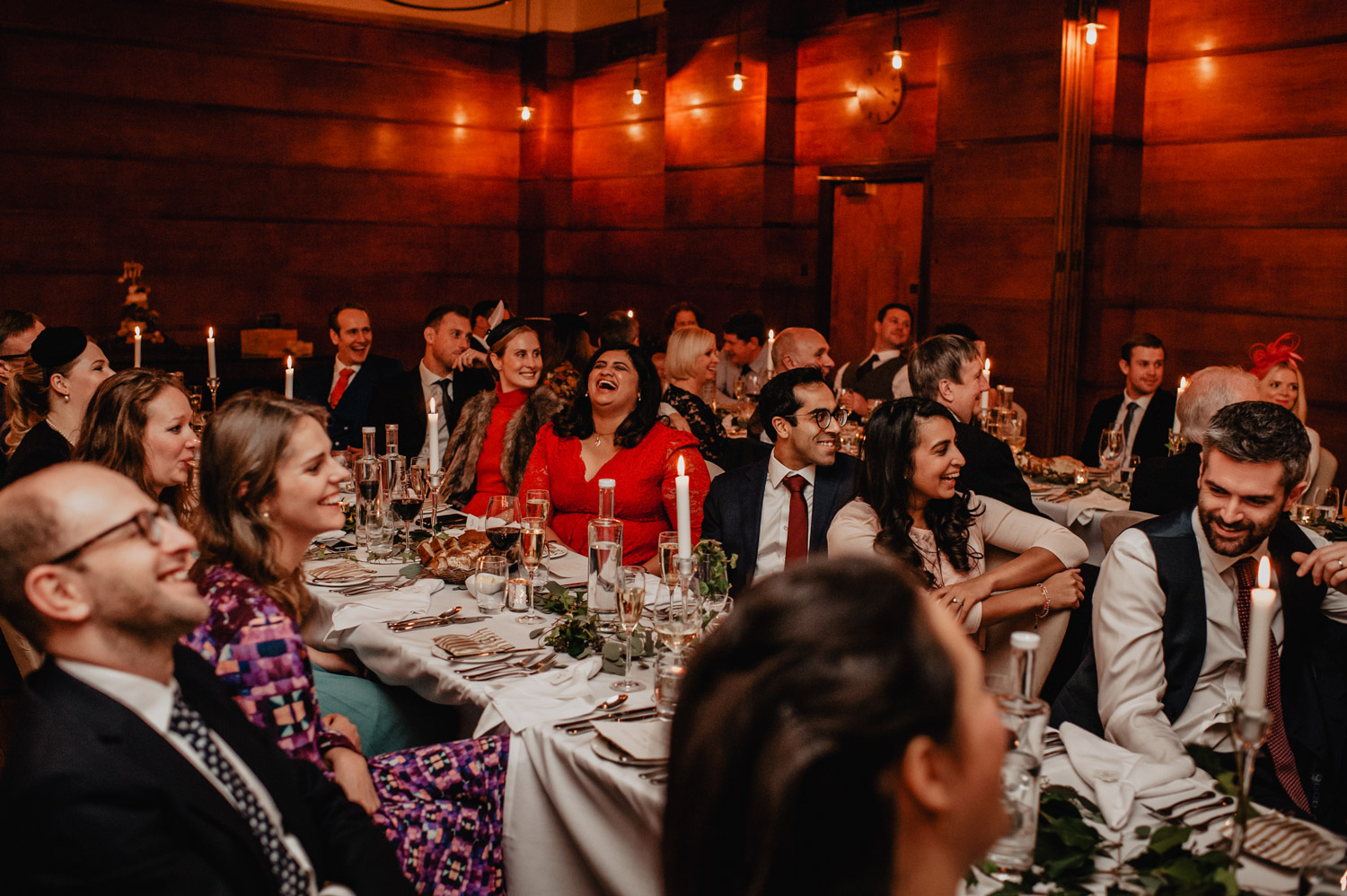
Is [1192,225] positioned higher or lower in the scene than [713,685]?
higher

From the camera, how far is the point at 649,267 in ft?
32.5

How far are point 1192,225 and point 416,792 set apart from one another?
5.90 meters

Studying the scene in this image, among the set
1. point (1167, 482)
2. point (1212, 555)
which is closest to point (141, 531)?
point (1212, 555)

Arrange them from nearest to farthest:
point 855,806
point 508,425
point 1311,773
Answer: point 855,806, point 1311,773, point 508,425

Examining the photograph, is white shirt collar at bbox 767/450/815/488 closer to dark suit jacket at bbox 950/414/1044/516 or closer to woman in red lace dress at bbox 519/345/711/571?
woman in red lace dress at bbox 519/345/711/571

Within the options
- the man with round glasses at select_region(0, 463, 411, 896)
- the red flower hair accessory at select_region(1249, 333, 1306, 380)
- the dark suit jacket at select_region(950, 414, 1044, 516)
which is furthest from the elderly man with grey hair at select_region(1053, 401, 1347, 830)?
the red flower hair accessory at select_region(1249, 333, 1306, 380)

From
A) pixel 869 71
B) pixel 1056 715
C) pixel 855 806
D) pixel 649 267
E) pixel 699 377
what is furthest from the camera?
pixel 649 267

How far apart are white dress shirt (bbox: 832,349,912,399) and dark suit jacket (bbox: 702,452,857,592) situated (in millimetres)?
2513

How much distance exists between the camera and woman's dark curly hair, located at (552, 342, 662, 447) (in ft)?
13.6

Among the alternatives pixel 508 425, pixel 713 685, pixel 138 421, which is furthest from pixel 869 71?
pixel 713 685

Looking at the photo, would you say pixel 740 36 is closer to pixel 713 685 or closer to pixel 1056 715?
pixel 1056 715

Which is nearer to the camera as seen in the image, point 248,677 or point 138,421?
point 248,677

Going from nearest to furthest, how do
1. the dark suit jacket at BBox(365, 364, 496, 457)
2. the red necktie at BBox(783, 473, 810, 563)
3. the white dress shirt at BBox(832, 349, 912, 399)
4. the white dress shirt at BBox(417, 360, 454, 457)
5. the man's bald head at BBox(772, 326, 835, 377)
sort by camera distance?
the red necktie at BBox(783, 473, 810, 563)
the white dress shirt at BBox(417, 360, 454, 457)
the dark suit jacket at BBox(365, 364, 496, 457)
the man's bald head at BBox(772, 326, 835, 377)
the white dress shirt at BBox(832, 349, 912, 399)

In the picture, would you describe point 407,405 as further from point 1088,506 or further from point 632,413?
point 1088,506
